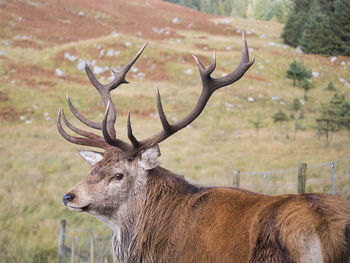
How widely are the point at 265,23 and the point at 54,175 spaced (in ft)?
26.0

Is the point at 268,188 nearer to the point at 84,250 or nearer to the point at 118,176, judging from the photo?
the point at 84,250

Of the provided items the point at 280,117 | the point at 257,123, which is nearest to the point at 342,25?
the point at 280,117

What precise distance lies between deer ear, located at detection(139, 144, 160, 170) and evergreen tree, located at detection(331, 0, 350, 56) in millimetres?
6132

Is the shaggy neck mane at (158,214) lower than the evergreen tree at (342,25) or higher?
lower

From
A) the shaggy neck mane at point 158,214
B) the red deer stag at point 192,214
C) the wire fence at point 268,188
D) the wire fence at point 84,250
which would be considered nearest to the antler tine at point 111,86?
the red deer stag at point 192,214

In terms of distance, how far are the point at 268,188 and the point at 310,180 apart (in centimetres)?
88

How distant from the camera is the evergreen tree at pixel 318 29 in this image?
7777mm

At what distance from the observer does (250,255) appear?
1.58 meters

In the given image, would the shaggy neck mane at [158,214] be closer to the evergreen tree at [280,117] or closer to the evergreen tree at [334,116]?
the evergreen tree at [334,116]

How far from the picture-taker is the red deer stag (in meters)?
1.44

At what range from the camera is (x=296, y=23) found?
1055 cm

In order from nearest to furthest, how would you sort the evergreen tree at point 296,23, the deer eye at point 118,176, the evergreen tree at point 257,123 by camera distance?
the deer eye at point 118,176 < the evergreen tree at point 296,23 < the evergreen tree at point 257,123

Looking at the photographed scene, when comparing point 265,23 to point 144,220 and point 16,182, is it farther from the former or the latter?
point 144,220

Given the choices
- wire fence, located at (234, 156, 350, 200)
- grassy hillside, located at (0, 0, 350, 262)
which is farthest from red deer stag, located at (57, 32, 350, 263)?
grassy hillside, located at (0, 0, 350, 262)
